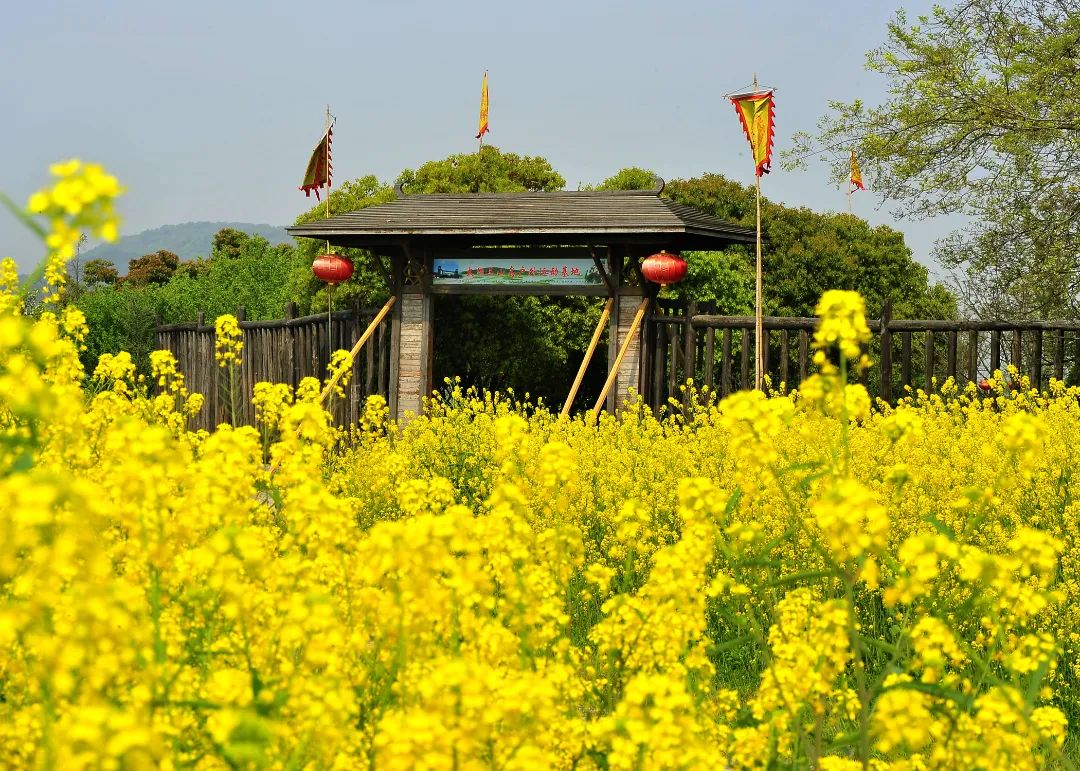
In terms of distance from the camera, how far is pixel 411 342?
12938 millimetres

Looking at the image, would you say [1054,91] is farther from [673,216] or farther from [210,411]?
[210,411]

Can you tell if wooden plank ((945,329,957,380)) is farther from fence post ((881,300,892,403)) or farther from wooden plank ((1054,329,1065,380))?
wooden plank ((1054,329,1065,380))

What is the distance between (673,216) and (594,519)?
577cm

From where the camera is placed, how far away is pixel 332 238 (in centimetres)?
1296

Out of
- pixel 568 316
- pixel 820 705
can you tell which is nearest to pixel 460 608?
pixel 820 705

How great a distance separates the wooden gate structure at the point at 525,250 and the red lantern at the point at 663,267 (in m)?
0.26

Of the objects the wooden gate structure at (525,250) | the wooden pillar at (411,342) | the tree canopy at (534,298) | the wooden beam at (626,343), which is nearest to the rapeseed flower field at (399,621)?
the wooden beam at (626,343)

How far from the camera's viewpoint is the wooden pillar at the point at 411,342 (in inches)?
505

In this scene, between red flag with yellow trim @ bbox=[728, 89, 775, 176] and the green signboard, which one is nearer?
red flag with yellow trim @ bbox=[728, 89, 775, 176]

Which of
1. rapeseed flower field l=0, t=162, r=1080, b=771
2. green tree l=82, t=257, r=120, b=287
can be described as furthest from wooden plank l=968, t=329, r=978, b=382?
green tree l=82, t=257, r=120, b=287

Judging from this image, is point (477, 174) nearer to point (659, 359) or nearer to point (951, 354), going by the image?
point (659, 359)

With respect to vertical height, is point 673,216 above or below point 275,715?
above

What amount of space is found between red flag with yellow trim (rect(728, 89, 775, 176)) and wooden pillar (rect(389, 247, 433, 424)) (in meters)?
3.86

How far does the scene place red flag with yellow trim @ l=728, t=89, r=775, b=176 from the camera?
10961 millimetres
